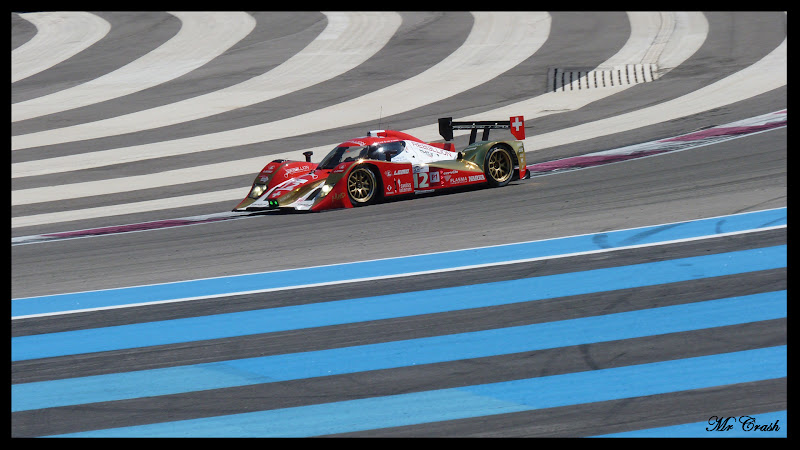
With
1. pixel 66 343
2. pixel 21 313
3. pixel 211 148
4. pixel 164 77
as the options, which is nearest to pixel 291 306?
pixel 66 343

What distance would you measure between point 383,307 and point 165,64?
2037 cm

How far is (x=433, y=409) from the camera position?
6.85 metres

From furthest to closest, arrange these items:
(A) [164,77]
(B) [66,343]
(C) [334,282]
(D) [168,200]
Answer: (A) [164,77]
(D) [168,200]
(C) [334,282]
(B) [66,343]

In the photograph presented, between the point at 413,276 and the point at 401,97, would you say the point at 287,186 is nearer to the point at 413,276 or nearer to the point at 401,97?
the point at 413,276

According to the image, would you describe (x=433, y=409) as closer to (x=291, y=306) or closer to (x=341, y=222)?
(x=291, y=306)

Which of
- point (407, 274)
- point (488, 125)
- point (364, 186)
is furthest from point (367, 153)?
point (407, 274)

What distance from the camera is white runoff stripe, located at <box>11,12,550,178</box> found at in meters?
19.7

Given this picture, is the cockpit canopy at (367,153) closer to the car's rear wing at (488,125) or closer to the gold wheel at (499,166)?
the car's rear wing at (488,125)

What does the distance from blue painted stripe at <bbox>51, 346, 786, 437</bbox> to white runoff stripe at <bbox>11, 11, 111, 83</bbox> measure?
23.1 meters

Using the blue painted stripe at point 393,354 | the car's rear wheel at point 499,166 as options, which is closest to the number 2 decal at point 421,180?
the car's rear wheel at point 499,166

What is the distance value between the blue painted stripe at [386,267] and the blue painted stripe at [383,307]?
2.86 feet

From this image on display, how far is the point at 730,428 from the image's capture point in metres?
6.34

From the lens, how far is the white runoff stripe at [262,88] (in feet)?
69.9

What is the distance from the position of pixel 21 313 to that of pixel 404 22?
76.4 feet
